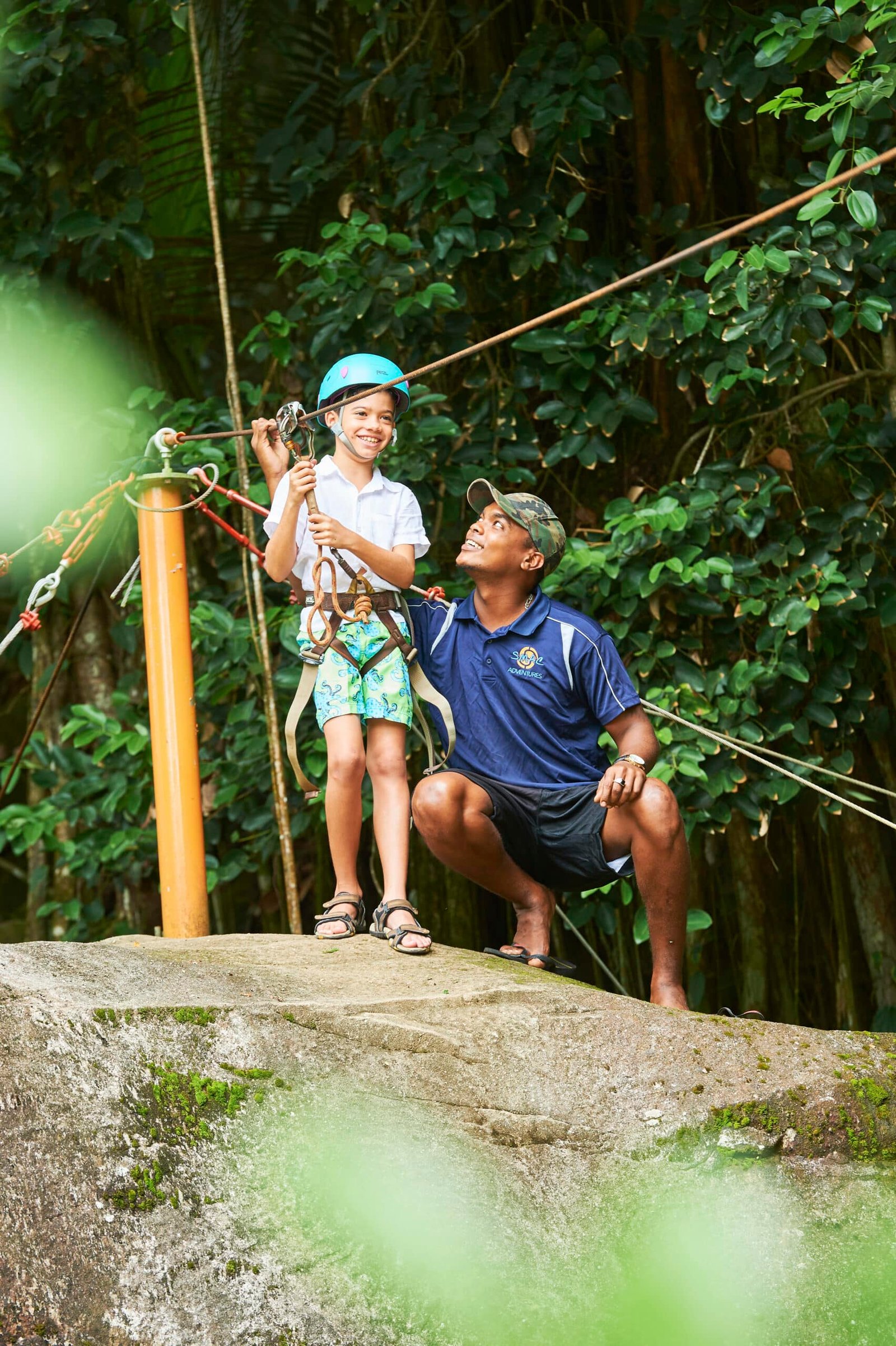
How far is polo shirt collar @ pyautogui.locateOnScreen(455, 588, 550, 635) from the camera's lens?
9.04 feet

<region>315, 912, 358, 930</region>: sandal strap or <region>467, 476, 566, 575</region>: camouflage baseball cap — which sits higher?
<region>467, 476, 566, 575</region>: camouflage baseball cap

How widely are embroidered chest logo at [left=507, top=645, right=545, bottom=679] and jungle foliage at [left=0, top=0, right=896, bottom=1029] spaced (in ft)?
2.33

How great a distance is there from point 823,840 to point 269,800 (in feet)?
5.35

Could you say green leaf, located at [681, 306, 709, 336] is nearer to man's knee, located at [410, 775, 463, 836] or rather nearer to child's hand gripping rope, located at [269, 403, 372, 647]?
child's hand gripping rope, located at [269, 403, 372, 647]

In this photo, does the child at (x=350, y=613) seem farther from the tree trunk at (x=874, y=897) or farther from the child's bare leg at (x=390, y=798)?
the tree trunk at (x=874, y=897)

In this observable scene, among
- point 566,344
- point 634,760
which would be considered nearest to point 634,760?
point 634,760

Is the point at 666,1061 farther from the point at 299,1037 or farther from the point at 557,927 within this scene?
the point at 557,927

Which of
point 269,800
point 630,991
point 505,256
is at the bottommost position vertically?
point 630,991

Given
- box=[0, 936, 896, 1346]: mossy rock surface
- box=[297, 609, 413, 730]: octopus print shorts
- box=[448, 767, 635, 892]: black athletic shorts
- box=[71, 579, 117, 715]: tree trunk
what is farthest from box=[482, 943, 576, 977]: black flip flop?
box=[71, 579, 117, 715]: tree trunk

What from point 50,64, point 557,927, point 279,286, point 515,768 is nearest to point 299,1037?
point 515,768

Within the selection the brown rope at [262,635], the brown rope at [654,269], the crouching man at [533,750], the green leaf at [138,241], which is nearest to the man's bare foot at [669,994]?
the crouching man at [533,750]

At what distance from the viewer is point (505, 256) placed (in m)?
3.96

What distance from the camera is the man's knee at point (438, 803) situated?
8.39 feet

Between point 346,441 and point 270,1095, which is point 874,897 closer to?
point 346,441
